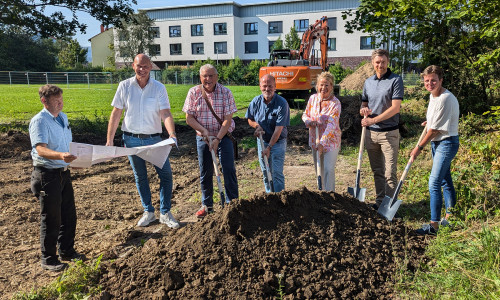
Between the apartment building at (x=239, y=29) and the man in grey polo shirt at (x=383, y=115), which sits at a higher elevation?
the apartment building at (x=239, y=29)

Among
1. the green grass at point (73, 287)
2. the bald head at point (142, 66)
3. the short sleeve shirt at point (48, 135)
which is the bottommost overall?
the green grass at point (73, 287)

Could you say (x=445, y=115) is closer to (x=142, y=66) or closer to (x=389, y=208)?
(x=389, y=208)

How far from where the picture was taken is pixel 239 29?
54250mm

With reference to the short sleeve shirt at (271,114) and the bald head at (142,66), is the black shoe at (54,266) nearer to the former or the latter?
the bald head at (142,66)

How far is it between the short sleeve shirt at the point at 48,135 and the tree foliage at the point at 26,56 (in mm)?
47804

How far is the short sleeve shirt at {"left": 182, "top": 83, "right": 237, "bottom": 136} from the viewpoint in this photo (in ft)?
16.2

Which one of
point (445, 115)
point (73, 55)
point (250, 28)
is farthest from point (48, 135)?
point (73, 55)

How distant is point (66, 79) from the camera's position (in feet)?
120

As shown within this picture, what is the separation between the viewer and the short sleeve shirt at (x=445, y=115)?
13.7 ft

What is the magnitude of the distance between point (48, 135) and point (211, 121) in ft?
6.22

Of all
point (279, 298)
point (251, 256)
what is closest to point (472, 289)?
point (279, 298)

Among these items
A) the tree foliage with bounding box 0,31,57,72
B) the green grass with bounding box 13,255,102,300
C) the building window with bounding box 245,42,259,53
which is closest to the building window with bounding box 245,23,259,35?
the building window with bounding box 245,42,259,53

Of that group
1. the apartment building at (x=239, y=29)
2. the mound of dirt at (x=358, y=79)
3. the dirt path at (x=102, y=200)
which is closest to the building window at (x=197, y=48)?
the apartment building at (x=239, y=29)

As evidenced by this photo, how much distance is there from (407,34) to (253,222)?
25.1 ft
